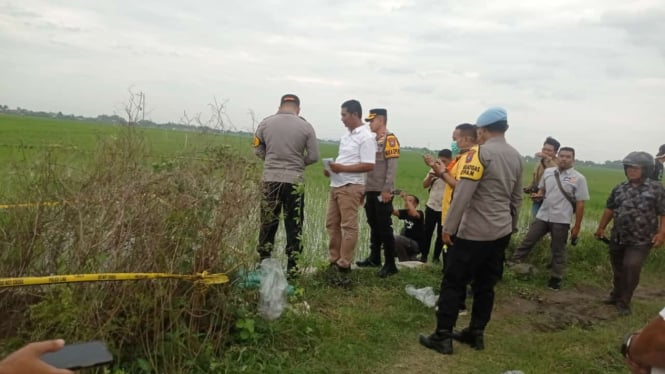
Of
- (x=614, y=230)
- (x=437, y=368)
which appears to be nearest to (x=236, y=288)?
(x=437, y=368)

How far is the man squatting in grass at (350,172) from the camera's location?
5.38 meters

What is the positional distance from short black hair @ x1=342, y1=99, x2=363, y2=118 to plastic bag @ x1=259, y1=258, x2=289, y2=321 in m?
2.14

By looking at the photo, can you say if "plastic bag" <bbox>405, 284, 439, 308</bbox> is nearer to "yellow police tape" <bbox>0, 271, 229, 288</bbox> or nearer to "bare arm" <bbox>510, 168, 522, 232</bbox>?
"bare arm" <bbox>510, 168, 522, 232</bbox>

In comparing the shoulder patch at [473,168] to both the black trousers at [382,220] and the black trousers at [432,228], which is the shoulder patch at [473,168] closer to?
the black trousers at [382,220]

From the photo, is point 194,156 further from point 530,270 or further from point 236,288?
point 530,270

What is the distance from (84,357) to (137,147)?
2.50 m

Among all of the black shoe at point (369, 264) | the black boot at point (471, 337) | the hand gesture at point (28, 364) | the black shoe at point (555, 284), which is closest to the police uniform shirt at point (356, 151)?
the black shoe at point (369, 264)

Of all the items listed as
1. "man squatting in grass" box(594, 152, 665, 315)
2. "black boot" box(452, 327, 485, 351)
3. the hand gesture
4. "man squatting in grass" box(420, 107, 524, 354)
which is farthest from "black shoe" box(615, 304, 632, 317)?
the hand gesture

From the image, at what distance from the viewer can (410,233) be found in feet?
24.1

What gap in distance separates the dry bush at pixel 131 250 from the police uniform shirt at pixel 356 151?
1.91m

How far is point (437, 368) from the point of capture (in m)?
3.89

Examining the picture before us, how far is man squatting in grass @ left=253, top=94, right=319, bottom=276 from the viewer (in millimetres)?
5117

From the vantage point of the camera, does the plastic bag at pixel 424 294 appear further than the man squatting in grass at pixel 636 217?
No

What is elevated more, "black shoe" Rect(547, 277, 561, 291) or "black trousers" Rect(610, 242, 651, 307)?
"black trousers" Rect(610, 242, 651, 307)
